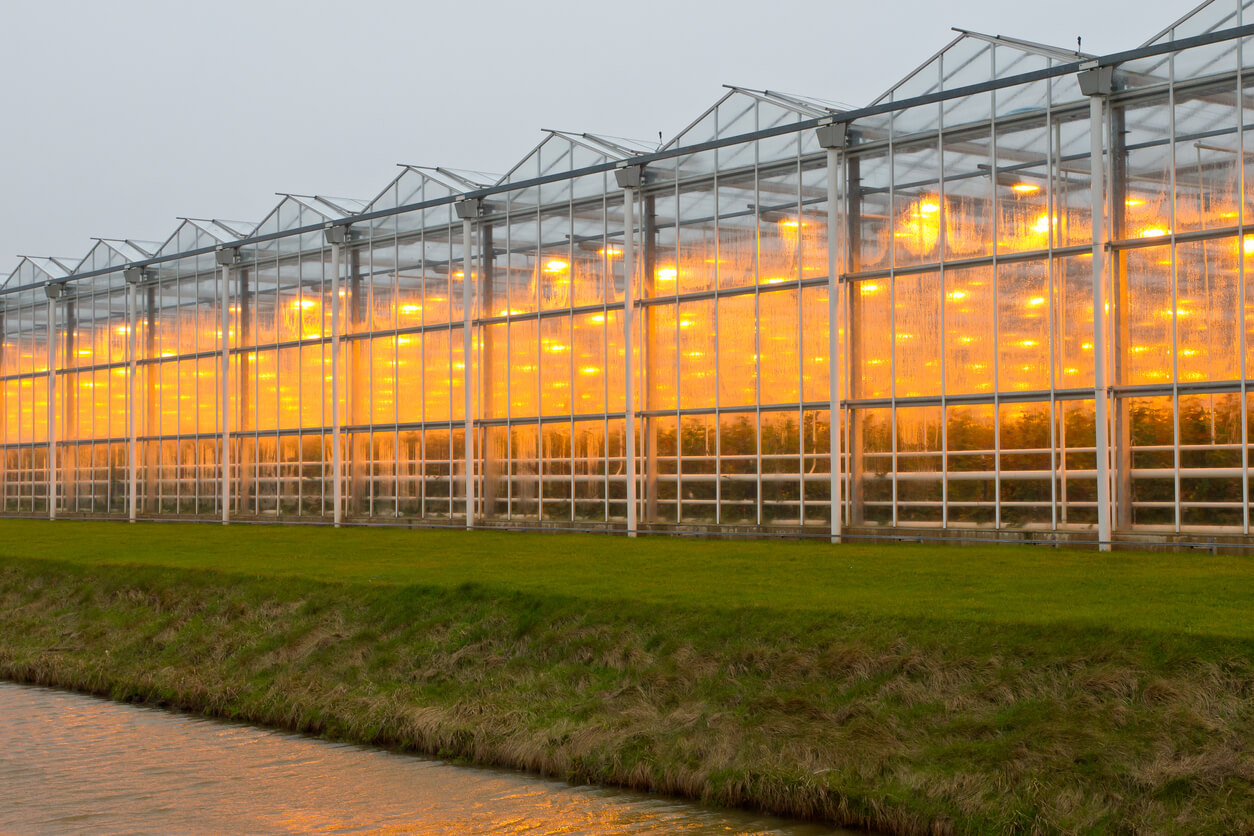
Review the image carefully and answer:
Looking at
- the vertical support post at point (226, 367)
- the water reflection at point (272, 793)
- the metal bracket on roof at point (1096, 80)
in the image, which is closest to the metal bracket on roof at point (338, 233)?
the vertical support post at point (226, 367)

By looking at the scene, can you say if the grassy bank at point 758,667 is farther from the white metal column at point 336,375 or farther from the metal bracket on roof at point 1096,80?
the white metal column at point 336,375

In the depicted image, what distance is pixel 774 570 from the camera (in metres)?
27.3

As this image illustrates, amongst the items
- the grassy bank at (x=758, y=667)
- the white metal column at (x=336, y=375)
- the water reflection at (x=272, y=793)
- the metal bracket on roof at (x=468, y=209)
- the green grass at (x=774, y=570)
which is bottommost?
the water reflection at (x=272, y=793)

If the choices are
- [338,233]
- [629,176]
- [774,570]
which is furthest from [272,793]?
[338,233]

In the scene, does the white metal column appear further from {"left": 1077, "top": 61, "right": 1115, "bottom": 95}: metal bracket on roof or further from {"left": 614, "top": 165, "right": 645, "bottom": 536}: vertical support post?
{"left": 1077, "top": 61, "right": 1115, "bottom": 95}: metal bracket on roof

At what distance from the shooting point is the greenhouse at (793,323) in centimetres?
3159

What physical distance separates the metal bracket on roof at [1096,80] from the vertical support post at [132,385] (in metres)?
41.7

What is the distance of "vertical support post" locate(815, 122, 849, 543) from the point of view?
36250mm

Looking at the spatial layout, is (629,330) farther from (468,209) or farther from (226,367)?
(226,367)

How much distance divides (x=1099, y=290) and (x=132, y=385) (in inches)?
1657

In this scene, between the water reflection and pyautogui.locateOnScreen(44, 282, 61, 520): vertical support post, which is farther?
pyautogui.locateOnScreen(44, 282, 61, 520): vertical support post

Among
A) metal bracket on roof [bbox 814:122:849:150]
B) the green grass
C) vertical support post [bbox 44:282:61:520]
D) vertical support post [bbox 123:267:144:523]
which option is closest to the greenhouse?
metal bracket on roof [bbox 814:122:849:150]

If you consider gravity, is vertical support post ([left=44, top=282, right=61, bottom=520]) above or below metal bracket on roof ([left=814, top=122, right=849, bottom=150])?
below

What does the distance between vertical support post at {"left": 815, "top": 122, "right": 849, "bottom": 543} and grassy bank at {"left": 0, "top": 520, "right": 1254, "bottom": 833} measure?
4139mm
